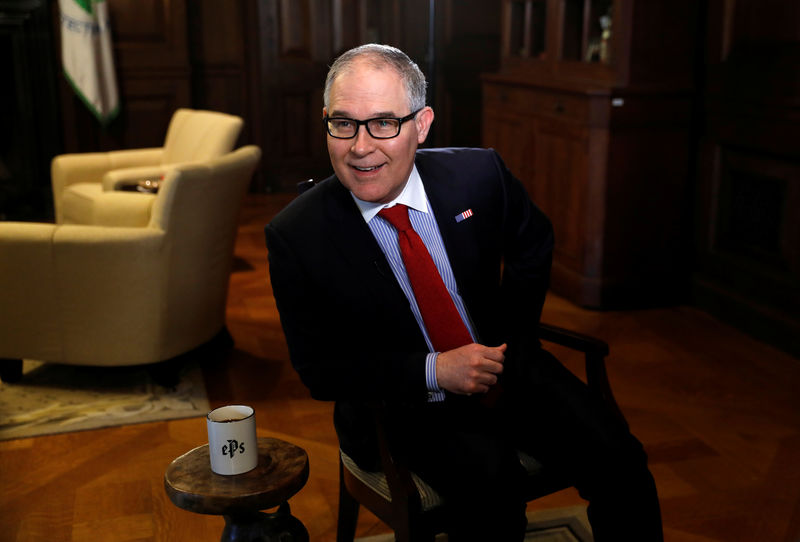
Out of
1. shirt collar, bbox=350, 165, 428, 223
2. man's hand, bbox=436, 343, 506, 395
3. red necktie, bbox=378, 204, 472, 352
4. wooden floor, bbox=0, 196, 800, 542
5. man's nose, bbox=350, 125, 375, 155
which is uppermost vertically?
man's nose, bbox=350, 125, 375, 155

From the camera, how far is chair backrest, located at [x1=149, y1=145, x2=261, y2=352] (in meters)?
3.11

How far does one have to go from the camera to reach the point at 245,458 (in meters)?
1.72

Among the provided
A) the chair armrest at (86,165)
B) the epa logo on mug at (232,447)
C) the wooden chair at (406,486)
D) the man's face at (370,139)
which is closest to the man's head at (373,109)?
the man's face at (370,139)

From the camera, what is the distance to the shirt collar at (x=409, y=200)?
183cm

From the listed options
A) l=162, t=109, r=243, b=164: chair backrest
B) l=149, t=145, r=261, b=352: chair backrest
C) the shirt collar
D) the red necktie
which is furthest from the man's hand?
l=162, t=109, r=243, b=164: chair backrest

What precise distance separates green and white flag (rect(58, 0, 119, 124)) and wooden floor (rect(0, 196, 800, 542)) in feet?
10.6

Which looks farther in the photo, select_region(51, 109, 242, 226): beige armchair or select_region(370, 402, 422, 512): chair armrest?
select_region(51, 109, 242, 226): beige armchair

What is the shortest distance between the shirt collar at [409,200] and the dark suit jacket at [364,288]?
17 mm

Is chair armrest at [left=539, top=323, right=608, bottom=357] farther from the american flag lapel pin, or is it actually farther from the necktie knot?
the necktie knot

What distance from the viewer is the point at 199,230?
128 inches

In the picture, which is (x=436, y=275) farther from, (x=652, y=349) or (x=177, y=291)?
(x=652, y=349)

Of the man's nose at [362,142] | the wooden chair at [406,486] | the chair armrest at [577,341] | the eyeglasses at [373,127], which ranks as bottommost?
the wooden chair at [406,486]

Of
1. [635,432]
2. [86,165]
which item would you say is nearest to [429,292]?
[635,432]

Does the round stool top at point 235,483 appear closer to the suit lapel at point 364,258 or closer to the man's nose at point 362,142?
the suit lapel at point 364,258
